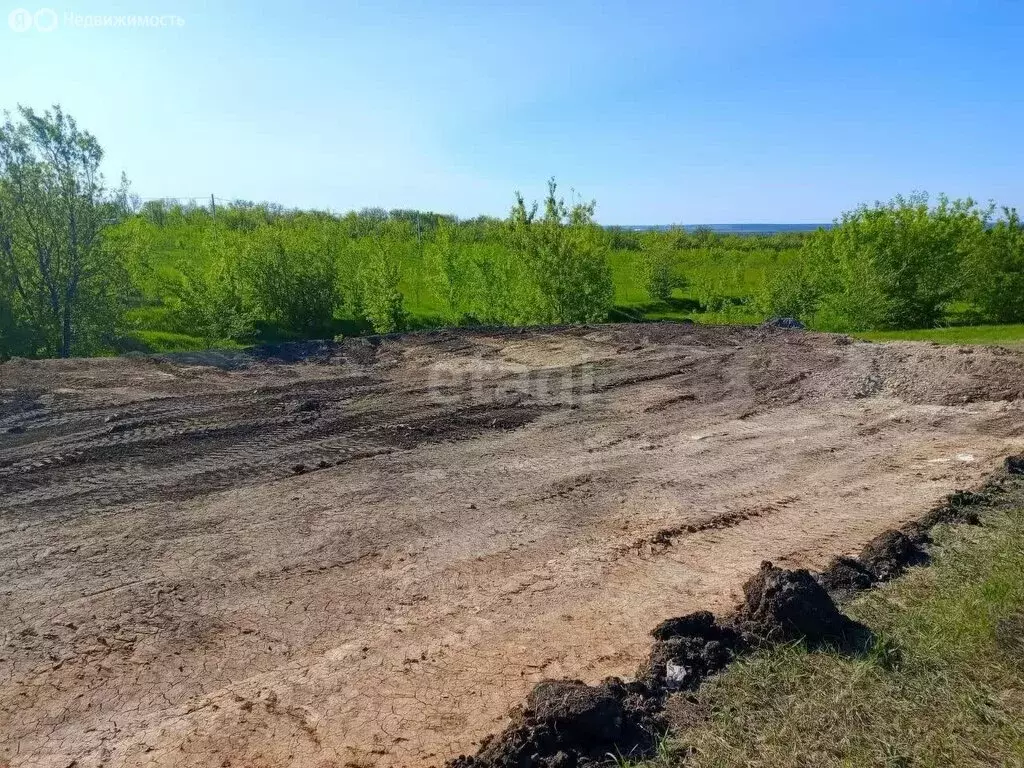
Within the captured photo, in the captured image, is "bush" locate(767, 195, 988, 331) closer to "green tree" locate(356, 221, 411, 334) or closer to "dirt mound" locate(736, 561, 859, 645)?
Answer: "green tree" locate(356, 221, 411, 334)

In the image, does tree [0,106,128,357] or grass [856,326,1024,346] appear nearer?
tree [0,106,128,357]

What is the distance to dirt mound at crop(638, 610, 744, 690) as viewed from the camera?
195 inches

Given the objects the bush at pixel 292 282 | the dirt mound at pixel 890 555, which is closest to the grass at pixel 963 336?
the dirt mound at pixel 890 555

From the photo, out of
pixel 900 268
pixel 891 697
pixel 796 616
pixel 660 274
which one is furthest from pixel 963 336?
pixel 660 274

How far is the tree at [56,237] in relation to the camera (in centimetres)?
1540

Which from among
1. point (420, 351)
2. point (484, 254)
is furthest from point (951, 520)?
point (484, 254)

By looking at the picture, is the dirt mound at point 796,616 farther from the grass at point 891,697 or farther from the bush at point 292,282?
the bush at point 292,282

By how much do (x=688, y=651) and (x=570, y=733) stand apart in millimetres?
1326

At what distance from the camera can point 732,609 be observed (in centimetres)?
602

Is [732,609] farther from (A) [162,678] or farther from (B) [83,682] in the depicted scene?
(B) [83,682]

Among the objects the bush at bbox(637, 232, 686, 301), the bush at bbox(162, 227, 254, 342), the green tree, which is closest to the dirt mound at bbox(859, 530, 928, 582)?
the green tree

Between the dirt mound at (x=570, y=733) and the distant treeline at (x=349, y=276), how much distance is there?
17018 millimetres

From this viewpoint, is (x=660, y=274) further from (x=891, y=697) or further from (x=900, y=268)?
(x=891, y=697)

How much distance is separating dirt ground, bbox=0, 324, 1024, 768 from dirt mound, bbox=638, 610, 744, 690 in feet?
0.89
